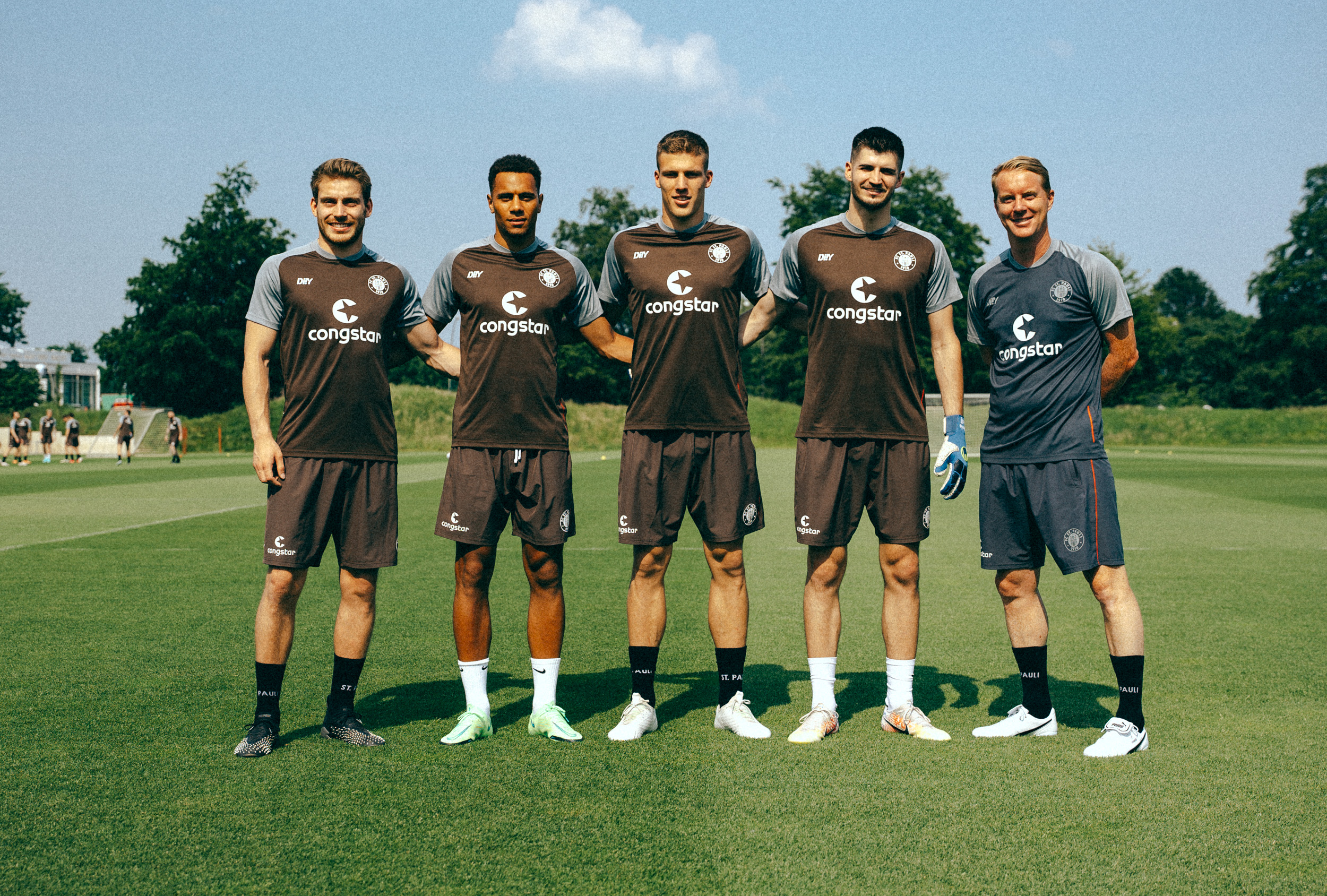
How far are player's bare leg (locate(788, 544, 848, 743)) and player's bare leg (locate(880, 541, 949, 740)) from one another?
0.20 meters

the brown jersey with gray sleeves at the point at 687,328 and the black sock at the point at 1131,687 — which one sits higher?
the brown jersey with gray sleeves at the point at 687,328

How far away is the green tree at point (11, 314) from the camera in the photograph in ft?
268

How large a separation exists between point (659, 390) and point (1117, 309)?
6.43 feet

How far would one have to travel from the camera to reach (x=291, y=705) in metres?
4.97

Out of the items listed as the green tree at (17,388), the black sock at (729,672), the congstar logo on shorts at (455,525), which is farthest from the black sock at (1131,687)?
the green tree at (17,388)

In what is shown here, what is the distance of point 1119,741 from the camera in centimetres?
419

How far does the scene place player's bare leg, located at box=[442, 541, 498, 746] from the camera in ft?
15.1

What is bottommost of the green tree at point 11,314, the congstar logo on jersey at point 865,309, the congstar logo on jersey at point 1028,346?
the congstar logo on jersey at point 1028,346

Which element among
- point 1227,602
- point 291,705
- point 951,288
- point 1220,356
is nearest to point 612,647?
point 291,705

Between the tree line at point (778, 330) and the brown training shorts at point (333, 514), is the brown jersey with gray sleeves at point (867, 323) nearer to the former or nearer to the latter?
the brown training shorts at point (333, 514)

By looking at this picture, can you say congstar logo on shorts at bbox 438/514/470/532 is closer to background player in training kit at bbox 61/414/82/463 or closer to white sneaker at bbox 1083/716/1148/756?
white sneaker at bbox 1083/716/1148/756

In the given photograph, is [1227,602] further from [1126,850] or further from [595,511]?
[595,511]

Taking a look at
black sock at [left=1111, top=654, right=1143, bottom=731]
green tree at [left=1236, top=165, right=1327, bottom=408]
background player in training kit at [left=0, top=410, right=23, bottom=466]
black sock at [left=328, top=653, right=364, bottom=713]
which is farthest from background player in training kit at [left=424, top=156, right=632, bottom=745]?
green tree at [left=1236, top=165, right=1327, bottom=408]

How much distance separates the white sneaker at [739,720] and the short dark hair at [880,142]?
2.39 metres
